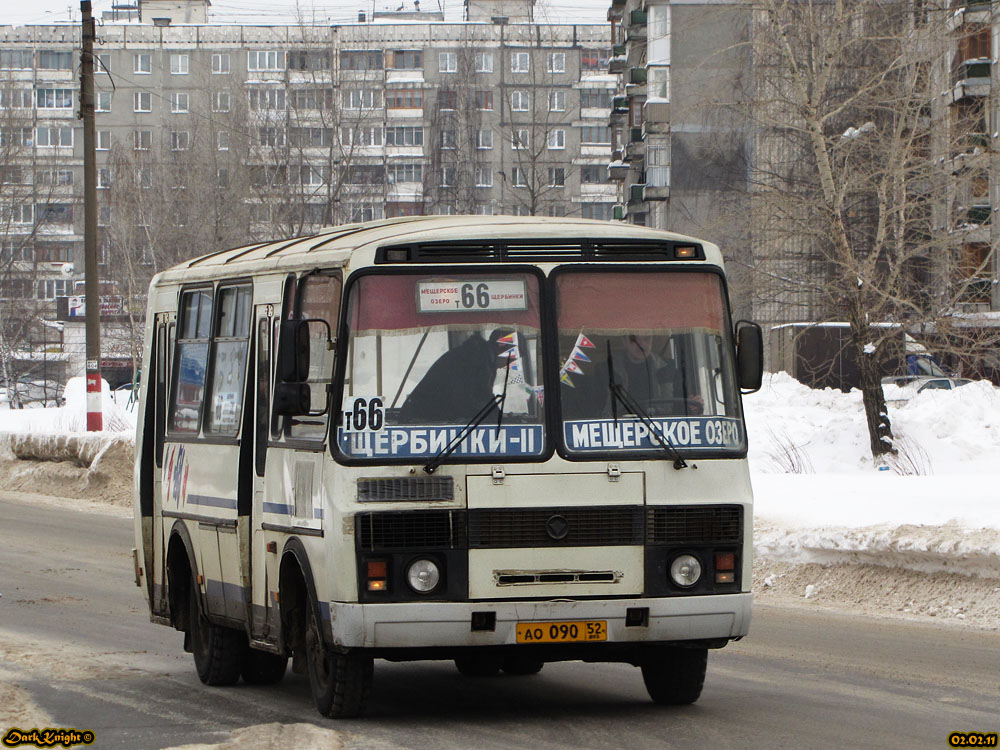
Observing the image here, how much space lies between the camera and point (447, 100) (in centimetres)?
9450

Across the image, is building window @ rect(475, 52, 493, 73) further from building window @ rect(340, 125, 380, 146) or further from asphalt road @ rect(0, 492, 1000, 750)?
asphalt road @ rect(0, 492, 1000, 750)

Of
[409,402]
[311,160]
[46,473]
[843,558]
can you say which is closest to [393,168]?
[311,160]

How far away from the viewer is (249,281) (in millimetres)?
9852

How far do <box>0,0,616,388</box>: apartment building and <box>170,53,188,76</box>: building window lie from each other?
4.9 inches

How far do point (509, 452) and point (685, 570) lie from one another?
3.34 ft

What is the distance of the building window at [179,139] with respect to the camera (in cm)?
8212

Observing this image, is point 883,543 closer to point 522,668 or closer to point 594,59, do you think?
point 522,668

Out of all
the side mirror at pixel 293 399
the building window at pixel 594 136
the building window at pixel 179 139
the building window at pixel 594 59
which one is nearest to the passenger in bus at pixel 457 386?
the side mirror at pixel 293 399

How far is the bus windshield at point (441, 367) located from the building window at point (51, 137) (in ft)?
345

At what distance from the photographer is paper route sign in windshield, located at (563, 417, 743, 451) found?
8.45m

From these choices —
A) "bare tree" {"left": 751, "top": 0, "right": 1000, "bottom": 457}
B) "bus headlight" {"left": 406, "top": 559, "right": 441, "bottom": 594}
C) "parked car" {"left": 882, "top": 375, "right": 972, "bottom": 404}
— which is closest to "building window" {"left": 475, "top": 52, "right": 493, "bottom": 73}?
"parked car" {"left": 882, "top": 375, "right": 972, "bottom": 404}

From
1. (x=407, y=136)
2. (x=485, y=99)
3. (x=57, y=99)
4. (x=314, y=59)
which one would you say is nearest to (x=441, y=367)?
(x=314, y=59)

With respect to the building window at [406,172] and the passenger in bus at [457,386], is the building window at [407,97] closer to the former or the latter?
the building window at [406,172]

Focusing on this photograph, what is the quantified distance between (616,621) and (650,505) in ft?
1.87
